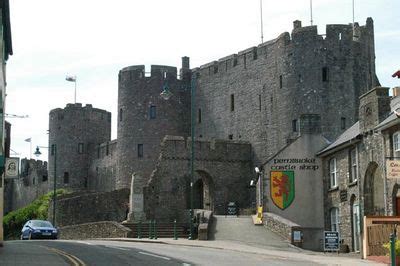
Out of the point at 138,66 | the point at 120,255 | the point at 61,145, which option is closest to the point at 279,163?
the point at 120,255

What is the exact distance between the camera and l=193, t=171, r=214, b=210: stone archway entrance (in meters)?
55.8

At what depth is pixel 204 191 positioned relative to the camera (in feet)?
190

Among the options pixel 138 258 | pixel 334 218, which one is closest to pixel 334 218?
pixel 334 218

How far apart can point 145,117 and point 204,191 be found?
10.0 meters

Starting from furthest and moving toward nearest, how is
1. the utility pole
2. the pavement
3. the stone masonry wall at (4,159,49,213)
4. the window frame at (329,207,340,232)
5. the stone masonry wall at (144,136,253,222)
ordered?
the stone masonry wall at (4,159,49,213) < the stone masonry wall at (144,136,253,222) < the window frame at (329,207,340,232) < the pavement < the utility pole

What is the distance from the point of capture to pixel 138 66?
215ft

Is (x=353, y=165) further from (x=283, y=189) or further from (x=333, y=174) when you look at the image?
(x=283, y=189)

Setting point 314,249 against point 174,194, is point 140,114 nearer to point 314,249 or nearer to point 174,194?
point 174,194

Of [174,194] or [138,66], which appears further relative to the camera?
[138,66]

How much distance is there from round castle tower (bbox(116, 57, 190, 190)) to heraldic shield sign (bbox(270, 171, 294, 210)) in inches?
871

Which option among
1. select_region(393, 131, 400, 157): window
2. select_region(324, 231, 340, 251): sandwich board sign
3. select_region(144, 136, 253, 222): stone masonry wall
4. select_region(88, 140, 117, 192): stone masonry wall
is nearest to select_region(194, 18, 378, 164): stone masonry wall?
select_region(144, 136, 253, 222): stone masonry wall

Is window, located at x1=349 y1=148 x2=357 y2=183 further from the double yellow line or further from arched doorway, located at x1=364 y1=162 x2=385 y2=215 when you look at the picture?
the double yellow line

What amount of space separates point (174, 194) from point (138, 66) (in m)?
15.8

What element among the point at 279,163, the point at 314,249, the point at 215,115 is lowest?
the point at 314,249
